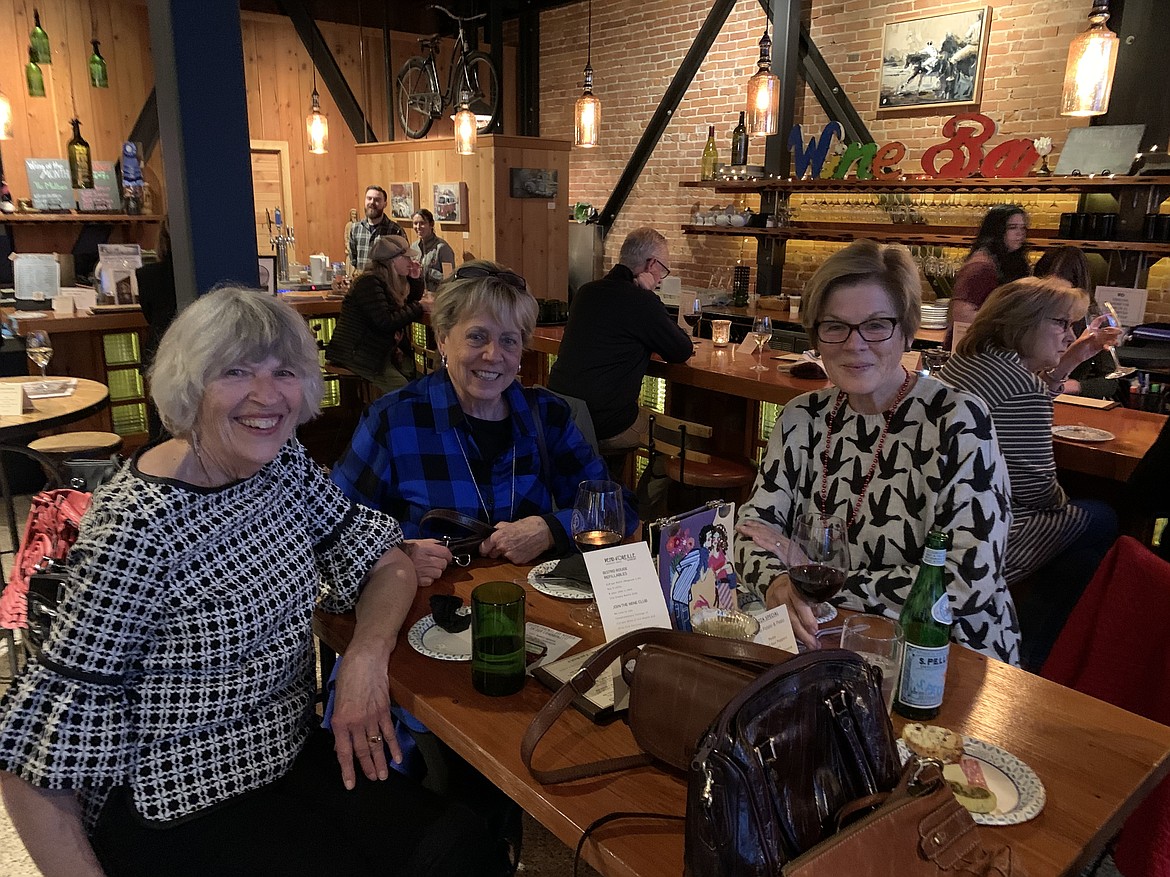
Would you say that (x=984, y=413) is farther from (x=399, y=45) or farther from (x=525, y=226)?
(x=399, y=45)

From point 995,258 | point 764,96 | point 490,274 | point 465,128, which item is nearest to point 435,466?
point 490,274

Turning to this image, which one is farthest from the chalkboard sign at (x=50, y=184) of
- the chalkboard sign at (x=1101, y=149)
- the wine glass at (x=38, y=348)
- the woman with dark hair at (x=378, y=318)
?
the chalkboard sign at (x=1101, y=149)

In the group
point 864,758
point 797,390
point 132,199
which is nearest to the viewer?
point 864,758

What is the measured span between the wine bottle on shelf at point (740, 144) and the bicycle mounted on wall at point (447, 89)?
234 centimetres

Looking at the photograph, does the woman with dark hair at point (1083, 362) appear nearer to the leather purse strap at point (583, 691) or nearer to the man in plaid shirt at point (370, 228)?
the leather purse strap at point (583, 691)

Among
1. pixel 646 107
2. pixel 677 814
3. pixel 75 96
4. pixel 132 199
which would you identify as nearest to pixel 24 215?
pixel 132 199

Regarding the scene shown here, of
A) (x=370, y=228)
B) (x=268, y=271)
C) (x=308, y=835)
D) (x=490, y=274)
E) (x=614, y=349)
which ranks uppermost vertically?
(x=370, y=228)

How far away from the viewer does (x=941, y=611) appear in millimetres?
1303

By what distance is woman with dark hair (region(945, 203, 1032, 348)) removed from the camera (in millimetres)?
5262

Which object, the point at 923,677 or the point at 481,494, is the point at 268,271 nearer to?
the point at 481,494

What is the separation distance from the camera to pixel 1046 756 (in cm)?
115

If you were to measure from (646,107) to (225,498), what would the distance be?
26.5 feet

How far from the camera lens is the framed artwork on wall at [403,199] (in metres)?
8.91

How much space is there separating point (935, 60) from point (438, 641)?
259 inches
